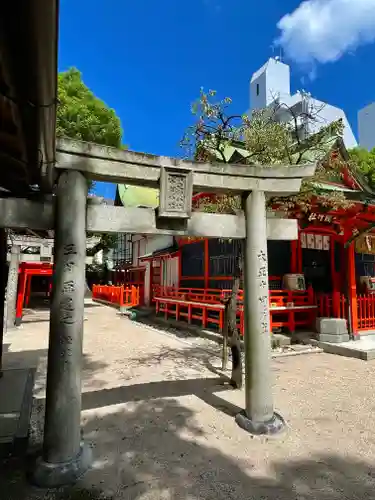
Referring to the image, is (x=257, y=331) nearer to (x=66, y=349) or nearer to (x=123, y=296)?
(x=66, y=349)

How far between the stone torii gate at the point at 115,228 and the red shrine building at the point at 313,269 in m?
4.65

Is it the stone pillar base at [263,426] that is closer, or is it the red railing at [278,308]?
the stone pillar base at [263,426]

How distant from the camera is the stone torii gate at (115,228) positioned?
3.59 meters

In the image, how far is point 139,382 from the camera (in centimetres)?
689

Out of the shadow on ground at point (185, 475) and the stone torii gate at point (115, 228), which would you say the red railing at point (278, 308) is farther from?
the shadow on ground at point (185, 475)

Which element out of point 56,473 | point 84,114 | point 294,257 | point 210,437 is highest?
point 84,114

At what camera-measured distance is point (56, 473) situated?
3383mm

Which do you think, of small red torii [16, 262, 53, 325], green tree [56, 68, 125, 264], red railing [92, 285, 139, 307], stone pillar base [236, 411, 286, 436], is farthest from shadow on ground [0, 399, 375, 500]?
red railing [92, 285, 139, 307]

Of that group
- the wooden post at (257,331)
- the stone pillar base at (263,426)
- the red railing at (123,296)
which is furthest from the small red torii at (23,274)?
the stone pillar base at (263,426)

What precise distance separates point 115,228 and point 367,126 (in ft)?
159

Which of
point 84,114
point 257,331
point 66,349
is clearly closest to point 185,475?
point 66,349

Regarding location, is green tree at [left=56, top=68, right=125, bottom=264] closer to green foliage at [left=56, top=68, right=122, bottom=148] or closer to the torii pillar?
green foliage at [left=56, top=68, right=122, bottom=148]

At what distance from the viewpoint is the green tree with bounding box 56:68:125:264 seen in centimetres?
1588

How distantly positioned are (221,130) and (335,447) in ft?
19.4
